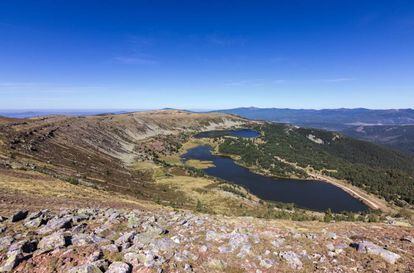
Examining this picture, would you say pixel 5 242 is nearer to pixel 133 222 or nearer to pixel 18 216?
pixel 18 216

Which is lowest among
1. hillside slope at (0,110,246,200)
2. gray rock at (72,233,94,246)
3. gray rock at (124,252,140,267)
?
hillside slope at (0,110,246,200)

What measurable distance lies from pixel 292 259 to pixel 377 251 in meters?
4.62

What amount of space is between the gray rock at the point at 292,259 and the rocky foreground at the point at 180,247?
0.05 meters

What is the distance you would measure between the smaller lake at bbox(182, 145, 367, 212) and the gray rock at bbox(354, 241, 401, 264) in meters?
70.4

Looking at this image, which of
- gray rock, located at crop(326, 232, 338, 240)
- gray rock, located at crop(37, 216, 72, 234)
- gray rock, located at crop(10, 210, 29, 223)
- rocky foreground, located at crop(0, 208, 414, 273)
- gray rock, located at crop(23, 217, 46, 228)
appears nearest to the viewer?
rocky foreground, located at crop(0, 208, 414, 273)

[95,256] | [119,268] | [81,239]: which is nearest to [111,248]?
[95,256]

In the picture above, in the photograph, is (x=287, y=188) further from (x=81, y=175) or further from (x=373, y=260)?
(x=373, y=260)

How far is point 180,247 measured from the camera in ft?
43.7

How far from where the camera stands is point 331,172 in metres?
130

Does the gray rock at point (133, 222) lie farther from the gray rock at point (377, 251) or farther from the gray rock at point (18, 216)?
the gray rock at point (377, 251)

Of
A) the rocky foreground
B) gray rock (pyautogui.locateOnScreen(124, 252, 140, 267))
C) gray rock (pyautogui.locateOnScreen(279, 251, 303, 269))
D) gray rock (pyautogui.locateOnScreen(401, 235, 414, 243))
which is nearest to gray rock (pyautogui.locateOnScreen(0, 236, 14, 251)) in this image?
the rocky foreground

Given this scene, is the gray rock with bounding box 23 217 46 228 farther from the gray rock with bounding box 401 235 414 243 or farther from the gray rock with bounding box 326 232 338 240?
the gray rock with bounding box 401 235 414 243

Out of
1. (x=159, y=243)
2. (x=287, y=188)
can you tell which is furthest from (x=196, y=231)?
(x=287, y=188)

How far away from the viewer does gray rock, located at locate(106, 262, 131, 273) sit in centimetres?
1031
